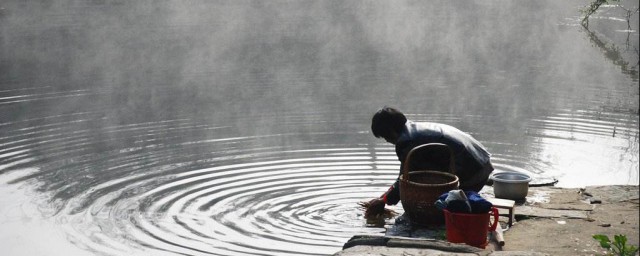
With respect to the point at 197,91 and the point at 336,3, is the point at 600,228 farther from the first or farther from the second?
the point at 336,3

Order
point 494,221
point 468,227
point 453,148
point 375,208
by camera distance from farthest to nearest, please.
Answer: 1. point 375,208
2. point 453,148
3. point 494,221
4. point 468,227

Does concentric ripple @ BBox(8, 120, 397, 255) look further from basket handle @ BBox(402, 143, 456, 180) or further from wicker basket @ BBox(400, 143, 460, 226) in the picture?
basket handle @ BBox(402, 143, 456, 180)

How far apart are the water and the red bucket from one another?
139cm

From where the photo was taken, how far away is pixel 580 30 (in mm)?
36094

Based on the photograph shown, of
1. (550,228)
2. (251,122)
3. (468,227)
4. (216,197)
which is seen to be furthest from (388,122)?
(251,122)

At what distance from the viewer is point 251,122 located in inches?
596

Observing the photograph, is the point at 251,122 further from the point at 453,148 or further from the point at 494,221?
the point at 494,221

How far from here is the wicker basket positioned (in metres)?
7.26

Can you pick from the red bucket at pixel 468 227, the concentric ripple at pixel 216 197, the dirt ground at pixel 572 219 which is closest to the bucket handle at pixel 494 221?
the dirt ground at pixel 572 219

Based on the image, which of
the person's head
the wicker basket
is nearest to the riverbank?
the wicker basket

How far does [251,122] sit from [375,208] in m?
7.33

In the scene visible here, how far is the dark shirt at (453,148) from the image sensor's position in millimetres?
7625

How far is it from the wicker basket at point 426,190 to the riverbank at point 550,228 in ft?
0.45

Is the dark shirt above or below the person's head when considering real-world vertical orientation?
below
